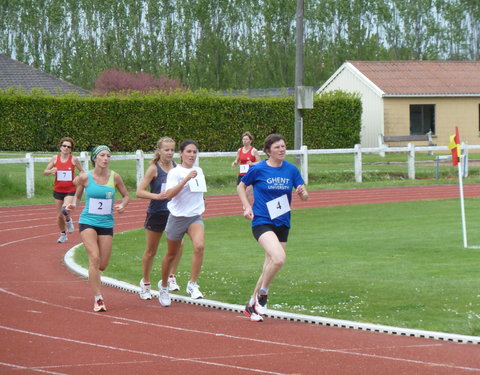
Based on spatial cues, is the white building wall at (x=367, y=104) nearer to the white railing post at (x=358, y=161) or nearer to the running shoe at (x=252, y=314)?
the white railing post at (x=358, y=161)

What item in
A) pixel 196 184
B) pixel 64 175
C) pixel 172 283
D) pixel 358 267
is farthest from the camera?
pixel 64 175

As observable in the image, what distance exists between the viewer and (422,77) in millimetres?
54219

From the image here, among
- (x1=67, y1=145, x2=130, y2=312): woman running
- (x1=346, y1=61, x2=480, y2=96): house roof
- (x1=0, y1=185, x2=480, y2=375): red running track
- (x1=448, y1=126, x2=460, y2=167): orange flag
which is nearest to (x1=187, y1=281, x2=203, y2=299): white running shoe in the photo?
(x1=0, y1=185, x2=480, y2=375): red running track

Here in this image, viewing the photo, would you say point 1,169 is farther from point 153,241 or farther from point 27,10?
point 27,10

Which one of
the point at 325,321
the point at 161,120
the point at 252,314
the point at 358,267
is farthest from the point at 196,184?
the point at 161,120

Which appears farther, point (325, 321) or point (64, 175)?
point (64, 175)

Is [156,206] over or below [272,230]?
over

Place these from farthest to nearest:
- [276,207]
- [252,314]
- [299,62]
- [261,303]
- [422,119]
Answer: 1. [422,119]
2. [299,62]
3. [276,207]
4. [261,303]
5. [252,314]

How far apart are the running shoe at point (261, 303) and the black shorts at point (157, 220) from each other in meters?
2.15

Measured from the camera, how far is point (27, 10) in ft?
331

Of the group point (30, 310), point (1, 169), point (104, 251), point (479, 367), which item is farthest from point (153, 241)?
point (1, 169)

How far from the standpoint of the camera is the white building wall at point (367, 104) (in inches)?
2060

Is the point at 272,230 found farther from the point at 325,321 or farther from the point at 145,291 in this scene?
A: the point at 145,291

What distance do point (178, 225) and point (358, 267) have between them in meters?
3.55
